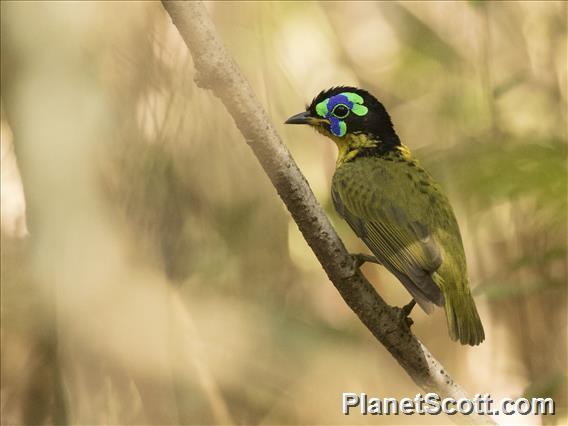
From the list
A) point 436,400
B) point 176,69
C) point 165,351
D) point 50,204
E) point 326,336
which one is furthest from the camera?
point 326,336

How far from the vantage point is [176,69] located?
412 centimetres

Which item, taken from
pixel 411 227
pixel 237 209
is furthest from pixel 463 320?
A: pixel 237 209

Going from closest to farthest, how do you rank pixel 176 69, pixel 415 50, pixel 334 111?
pixel 334 111
pixel 176 69
pixel 415 50

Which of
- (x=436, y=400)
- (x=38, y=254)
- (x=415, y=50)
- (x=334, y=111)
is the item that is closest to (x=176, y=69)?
(x=334, y=111)

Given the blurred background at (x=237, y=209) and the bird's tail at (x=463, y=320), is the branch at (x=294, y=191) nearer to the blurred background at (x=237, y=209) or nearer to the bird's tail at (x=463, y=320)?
the bird's tail at (x=463, y=320)

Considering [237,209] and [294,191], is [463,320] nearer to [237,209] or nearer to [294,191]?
[294,191]

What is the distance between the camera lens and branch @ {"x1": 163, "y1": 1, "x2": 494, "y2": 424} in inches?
86.4

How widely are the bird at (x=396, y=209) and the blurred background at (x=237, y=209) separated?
0.35 m

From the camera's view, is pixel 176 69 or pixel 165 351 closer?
pixel 176 69

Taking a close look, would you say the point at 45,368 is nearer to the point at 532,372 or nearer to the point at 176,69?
the point at 176,69

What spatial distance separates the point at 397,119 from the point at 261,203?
54.8 inches

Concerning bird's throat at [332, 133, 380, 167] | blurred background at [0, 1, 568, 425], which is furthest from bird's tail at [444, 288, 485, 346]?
bird's throat at [332, 133, 380, 167]

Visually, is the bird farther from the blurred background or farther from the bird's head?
the blurred background

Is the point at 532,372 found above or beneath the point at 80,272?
beneath
